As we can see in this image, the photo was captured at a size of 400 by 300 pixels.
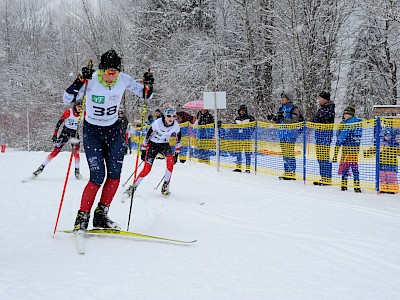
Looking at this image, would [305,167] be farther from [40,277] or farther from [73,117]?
[40,277]

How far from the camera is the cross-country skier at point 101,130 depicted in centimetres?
430

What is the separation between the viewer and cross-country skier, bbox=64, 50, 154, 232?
169 inches

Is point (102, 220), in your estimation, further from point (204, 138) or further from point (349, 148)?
point (204, 138)

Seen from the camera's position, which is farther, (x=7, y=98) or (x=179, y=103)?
(x=7, y=98)

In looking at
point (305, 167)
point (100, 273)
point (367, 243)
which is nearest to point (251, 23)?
point (305, 167)

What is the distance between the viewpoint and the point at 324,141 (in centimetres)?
884

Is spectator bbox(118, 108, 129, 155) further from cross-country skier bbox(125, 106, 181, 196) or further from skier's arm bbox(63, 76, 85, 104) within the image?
skier's arm bbox(63, 76, 85, 104)

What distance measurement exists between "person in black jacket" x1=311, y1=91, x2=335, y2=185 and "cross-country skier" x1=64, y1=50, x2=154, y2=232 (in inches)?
216

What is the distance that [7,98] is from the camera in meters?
37.9

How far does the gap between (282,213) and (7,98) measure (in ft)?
123

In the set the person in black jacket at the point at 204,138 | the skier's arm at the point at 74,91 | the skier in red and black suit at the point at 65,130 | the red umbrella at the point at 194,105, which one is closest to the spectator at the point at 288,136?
the person in black jacket at the point at 204,138

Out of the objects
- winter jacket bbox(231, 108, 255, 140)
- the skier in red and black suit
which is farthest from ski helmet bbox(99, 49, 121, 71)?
winter jacket bbox(231, 108, 255, 140)

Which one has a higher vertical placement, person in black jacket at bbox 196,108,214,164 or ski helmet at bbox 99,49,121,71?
ski helmet at bbox 99,49,121,71

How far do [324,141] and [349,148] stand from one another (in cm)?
77
